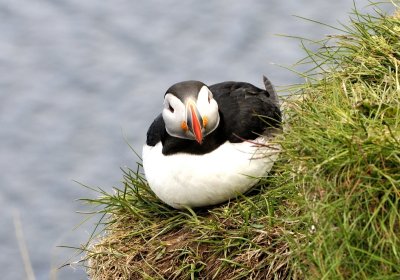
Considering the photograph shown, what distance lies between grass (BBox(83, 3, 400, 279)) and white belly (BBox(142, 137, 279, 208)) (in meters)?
0.08

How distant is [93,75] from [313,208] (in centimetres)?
692

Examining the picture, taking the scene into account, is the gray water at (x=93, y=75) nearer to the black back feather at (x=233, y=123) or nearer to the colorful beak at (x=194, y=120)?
the black back feather at (x=233, y=123)

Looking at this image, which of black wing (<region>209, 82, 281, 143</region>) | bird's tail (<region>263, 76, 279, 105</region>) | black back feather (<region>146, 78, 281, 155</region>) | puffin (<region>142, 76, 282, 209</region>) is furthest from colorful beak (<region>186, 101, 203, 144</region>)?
bird's tail (<region>263, 76, 279, 105</region>)

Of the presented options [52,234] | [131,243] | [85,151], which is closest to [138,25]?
[85,151]

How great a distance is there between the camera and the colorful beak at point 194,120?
5.39 m

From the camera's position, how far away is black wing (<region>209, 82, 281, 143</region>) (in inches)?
223

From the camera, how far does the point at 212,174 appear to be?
5.51 m

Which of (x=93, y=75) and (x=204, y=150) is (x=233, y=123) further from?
(x=93, y=75)

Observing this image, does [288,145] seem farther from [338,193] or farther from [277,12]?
[277,12]

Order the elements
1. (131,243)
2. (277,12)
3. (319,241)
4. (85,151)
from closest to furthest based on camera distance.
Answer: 1. (319,241)
2. (131,243)
3. (85,151)
4. (277,12)

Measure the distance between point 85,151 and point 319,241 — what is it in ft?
20.9

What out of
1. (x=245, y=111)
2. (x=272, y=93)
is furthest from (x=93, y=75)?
(x=245, y=111)

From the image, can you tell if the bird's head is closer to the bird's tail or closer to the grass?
the grass

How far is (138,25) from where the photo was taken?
1131 centimetres
